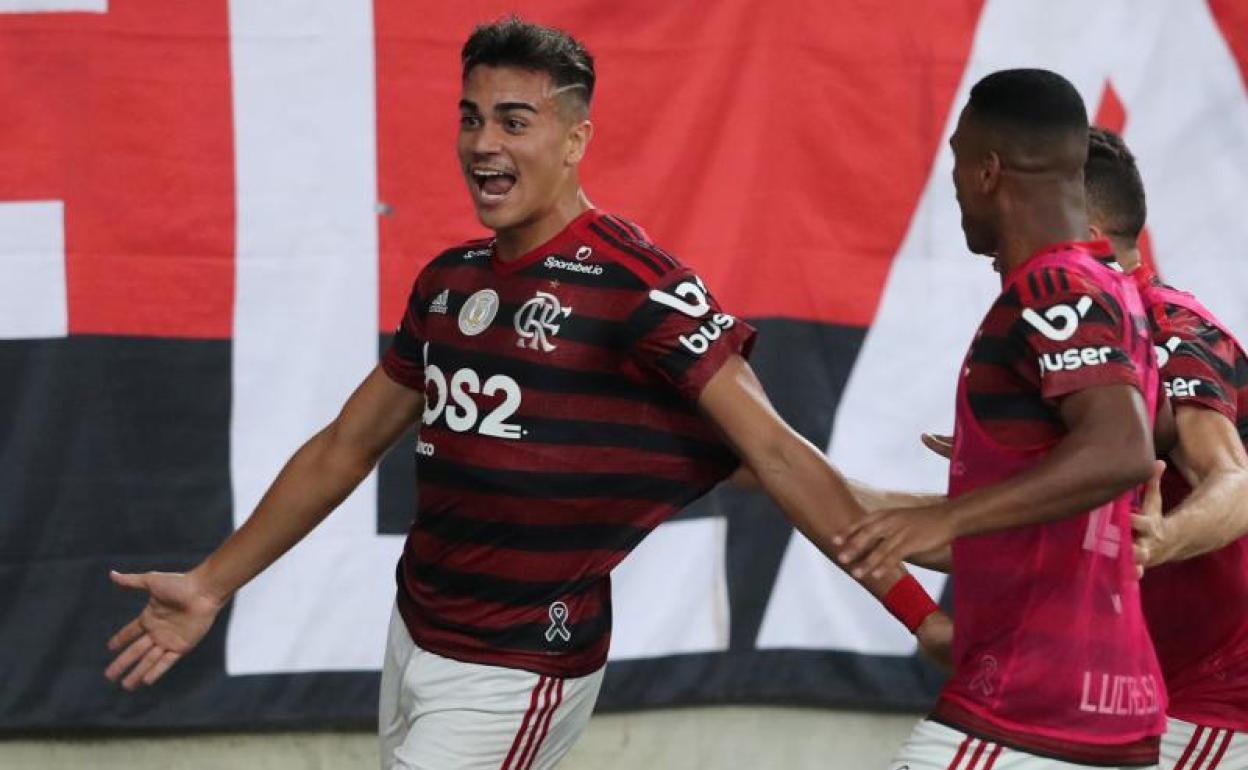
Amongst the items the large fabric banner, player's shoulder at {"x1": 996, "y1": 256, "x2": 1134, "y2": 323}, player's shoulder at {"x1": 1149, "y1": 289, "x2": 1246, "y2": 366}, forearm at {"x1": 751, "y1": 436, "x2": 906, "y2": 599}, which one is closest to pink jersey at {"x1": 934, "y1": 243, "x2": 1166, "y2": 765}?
player's shoulder at {"x1": 996, "y1": 256, "x2": 1134, "y2": 323}

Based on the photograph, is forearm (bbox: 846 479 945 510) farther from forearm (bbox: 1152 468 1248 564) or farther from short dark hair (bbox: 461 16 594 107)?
short dark hair (bbox: 461 16 594 107)

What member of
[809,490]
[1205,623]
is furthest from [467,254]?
[1205,623]

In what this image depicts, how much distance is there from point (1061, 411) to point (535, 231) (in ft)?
3.98

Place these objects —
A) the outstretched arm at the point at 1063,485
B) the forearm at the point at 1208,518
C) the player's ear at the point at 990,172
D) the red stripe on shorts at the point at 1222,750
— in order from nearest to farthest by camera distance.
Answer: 1. the outstretched arm at the point at 1063,485
2. the player's ear at the point at 990,172
3. the forearm at the point at 1208,518
4. the red stripe on shorts at the point at 1222,750

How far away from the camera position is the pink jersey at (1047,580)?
325 centimetres

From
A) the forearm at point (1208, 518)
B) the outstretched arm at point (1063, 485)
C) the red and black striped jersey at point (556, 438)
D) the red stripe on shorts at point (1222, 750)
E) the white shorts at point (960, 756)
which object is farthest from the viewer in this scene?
the red stripe on shorts at point (1222, 750)

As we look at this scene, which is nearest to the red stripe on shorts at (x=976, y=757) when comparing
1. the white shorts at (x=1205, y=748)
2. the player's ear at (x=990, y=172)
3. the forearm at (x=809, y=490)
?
the forearm at (x=809, y=490)

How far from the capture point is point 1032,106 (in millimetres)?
3387

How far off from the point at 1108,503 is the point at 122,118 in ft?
10.3

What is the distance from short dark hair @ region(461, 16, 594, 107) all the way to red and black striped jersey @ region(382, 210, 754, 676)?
295 millimetres

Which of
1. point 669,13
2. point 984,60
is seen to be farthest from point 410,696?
point 984,60

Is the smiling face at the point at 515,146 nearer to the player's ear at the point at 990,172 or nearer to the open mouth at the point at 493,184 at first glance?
the open mouth at the point at 493,184

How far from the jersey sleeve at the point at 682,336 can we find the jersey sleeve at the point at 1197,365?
88 centimetres

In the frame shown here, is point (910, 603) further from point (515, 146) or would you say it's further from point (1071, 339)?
point (515, 146)
